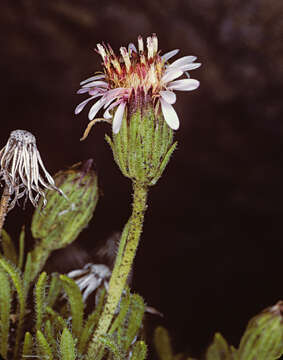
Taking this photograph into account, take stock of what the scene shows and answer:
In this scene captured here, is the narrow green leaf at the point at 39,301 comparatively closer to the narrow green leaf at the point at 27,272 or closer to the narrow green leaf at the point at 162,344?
the narrow green leaf at the point at 27,272

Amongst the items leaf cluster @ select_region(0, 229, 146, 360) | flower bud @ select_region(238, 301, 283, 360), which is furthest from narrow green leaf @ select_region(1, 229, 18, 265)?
flower bud @ select_region(238, 301, 283, 360)

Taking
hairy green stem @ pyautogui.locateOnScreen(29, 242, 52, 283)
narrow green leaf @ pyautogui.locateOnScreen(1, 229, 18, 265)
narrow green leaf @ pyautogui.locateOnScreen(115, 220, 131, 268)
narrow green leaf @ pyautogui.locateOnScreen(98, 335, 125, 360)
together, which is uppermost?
narrow green leaf @ pyautogui.locateOnScreen(1, 229, 18, 265)

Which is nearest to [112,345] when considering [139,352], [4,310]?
[139,352]

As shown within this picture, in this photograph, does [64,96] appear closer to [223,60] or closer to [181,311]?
[223,60]

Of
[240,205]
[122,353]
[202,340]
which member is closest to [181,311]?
[202,340]

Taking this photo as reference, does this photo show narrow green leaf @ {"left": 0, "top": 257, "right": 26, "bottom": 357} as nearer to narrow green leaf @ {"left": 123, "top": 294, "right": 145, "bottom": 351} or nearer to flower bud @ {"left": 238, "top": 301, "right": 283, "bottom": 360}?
narrow green leaf @ {"left": 123, "top": 294, "right": 145, "bottom": 351}

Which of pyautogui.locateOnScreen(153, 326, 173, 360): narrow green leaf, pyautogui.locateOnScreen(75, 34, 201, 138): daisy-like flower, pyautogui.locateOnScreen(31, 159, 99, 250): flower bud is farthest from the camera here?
pyautogui.locateOnScreen(153, 326, 173, 360): narrow green leaf

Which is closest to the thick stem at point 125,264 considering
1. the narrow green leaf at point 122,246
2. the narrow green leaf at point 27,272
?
the narrow green leaf at point 122,246

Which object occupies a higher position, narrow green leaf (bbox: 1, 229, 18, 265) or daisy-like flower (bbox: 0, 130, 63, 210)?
daisy-like flower (bbox: 0, 130, 63, 210)
